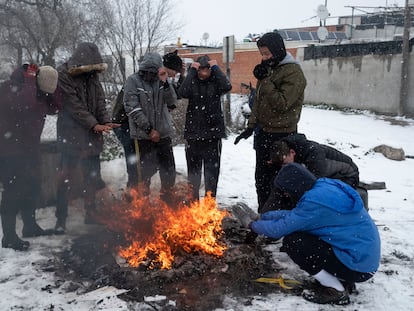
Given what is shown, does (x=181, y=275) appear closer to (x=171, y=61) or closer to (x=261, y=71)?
(x=261, y=71)

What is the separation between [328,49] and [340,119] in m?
6.15

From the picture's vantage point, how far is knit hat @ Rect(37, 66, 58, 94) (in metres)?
4.63

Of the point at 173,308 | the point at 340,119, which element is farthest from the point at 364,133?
the point at 173,308

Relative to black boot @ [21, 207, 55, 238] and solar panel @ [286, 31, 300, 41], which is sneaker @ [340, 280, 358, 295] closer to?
black boot @ [21, 207, 55, 238]

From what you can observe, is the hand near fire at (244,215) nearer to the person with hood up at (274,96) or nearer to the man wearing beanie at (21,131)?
the person with hood up at (274,96)

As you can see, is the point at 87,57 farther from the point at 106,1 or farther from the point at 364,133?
the point at 106,1

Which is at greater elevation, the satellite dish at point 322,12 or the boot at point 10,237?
the satellite dish at point 322,12

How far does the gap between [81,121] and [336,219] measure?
323 centimetres

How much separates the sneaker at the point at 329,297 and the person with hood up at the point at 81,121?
120 inches

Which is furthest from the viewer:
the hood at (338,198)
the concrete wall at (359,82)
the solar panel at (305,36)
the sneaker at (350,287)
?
the solar panel at (305,36)

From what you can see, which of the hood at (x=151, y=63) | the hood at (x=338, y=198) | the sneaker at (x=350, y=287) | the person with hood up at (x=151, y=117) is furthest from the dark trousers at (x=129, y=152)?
the sneaker at (x=350, y=287)

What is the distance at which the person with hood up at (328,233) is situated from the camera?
343 cm

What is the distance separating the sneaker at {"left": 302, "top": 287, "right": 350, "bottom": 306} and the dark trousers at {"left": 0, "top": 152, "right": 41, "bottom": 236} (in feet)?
10.9

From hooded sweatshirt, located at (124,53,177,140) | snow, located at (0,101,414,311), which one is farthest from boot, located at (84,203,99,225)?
hooded sweatshirt, located at (124,53,177,140)
